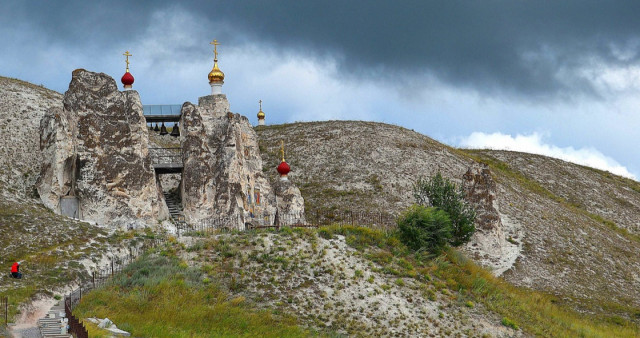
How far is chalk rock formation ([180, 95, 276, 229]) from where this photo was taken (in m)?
59.9

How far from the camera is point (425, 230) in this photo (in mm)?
55438

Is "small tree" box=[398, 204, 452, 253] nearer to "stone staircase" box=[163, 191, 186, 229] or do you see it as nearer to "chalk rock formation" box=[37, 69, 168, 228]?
"stone staircase" box=[163, 191, 186, 229]

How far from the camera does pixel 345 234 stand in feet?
180

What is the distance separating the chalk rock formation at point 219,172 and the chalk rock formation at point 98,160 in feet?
8.48

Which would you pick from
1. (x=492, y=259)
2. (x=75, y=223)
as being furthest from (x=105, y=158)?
(x=492, y=259)

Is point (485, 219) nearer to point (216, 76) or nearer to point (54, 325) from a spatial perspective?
point (216, 76)

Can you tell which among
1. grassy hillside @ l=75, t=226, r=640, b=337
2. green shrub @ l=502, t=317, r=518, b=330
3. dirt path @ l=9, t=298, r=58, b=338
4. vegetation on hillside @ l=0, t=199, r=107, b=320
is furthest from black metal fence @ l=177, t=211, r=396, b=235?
green shrub @ l=502, t=317, r=518, b=330

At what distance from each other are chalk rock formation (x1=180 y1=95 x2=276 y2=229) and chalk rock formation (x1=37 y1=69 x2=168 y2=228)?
2.59 m

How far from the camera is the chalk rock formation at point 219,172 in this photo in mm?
59906

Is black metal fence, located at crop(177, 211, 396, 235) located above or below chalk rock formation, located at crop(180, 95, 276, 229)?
below

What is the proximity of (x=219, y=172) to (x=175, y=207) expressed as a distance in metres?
3.98

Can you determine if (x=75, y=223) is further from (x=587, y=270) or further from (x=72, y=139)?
(x=587, y=270)

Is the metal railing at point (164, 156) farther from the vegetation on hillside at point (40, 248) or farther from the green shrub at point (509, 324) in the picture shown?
the green shrub at point (509, 324)

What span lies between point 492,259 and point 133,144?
27.2 metres
